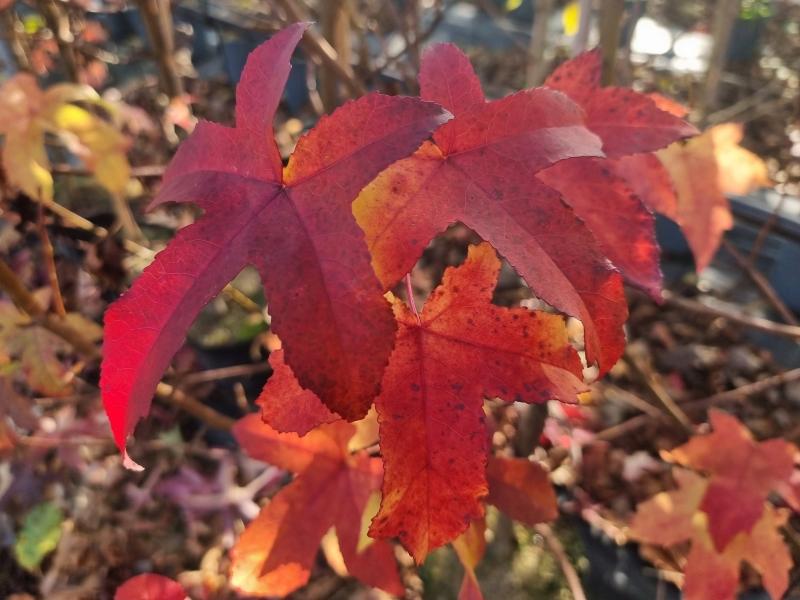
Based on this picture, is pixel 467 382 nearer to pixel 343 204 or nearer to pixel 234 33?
pixel 343 204

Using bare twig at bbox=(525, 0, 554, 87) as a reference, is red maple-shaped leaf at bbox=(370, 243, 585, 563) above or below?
above

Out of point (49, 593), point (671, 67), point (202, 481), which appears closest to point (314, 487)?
point (202, 481)

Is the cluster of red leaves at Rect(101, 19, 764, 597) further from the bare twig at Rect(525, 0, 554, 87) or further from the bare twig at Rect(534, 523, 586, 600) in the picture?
A: the bare twig at Rect(525, 0, 554, 87)

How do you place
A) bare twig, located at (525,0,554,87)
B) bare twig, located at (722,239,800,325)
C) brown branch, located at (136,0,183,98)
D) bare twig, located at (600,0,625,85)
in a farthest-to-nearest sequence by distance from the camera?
bare twig, located at (525,0,554,87)
brown branch, located at (136,0,183,98)
bare twig, located at (722,239,800,325)
bare twig, located at (600,0,625,85)

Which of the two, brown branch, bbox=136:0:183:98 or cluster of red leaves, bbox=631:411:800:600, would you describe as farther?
brown branch, bbox=136:0:183:98

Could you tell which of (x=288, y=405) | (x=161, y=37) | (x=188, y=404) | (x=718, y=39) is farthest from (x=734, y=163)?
(x=718, y=39)

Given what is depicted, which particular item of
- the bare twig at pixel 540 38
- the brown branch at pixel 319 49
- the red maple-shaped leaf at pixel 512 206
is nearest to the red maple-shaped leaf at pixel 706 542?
the red maple-shaped leaf at pixel 512 206

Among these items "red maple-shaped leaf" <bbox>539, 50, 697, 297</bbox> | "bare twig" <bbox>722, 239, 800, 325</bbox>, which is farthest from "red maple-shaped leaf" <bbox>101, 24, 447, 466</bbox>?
"bare twig" <bbox>722, 239, 800, 325</bbox>
